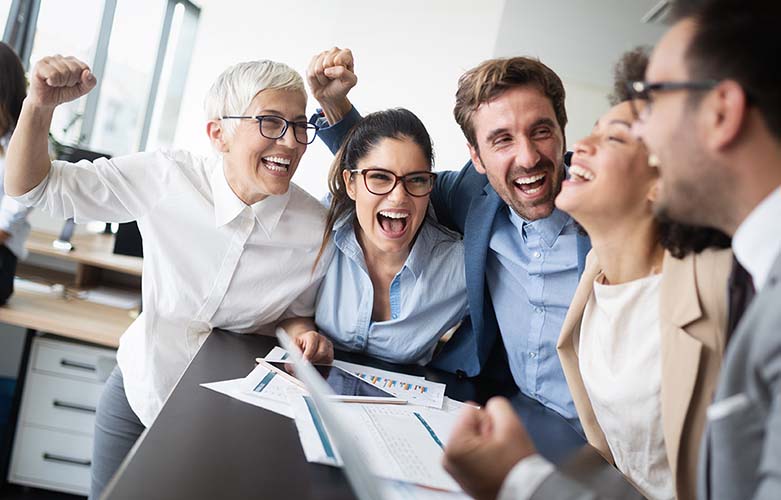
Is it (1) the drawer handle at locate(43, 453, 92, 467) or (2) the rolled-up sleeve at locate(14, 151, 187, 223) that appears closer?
(2) the rolled-up sleeve at locate(14, 151, 187, 223)

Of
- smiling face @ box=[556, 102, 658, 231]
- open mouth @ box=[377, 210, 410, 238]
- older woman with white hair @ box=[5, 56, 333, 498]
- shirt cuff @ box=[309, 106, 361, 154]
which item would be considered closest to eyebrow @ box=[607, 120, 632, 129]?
smiling face @ box=[556, 102, 658, 231]

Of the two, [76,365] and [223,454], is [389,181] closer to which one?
[223,454]

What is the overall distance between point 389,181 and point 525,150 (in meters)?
0.41

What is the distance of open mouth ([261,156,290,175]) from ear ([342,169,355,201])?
0.67 ft

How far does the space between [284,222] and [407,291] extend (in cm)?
43

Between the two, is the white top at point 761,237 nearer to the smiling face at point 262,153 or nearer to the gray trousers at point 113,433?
the smiling face at point 262,153

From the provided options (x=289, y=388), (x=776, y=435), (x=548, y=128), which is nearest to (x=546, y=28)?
(x=548, y=128)

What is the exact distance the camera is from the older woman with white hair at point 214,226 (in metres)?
1.71

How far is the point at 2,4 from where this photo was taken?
370 cm

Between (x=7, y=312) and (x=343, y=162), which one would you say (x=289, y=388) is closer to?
(x=343, y=162)

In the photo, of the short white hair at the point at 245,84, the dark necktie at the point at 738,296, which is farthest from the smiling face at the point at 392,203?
the dark necktie at the point at 738,296

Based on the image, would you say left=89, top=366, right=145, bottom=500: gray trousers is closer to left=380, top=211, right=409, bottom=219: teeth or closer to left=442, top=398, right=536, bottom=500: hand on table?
left=380, top=211, right=409, bottom=219: teeth

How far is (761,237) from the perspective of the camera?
27.8 inches

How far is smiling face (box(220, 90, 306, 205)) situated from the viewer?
172cm
